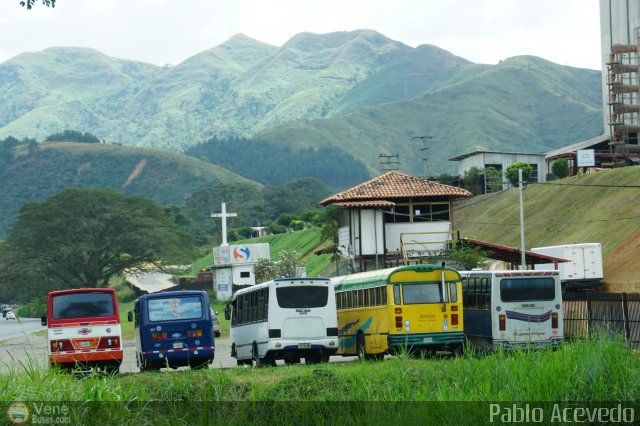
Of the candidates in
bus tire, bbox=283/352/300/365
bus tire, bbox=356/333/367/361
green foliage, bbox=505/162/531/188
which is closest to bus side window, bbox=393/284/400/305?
bus tire, bbox=356/333/367/361

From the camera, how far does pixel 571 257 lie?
58.9 metres

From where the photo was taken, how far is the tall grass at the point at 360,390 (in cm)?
1588

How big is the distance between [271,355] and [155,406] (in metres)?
14.6

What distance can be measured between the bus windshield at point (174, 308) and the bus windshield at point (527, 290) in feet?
31.2

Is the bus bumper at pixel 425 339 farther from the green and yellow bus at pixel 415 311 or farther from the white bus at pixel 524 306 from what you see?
the white bus at pixel 524 306

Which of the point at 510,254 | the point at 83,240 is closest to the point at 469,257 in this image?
the point at 510,254

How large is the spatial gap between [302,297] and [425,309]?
3883 millimetres

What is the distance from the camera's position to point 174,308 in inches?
Result: 1265

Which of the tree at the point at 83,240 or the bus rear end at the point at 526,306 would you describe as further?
the tree at the point at 83,240

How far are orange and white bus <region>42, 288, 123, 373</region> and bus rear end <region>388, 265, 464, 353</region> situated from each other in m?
8.41

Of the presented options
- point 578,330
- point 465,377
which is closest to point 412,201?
point 578,330

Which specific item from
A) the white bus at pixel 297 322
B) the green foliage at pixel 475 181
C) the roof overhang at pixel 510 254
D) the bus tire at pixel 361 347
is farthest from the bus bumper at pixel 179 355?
the green foliage at pixel 475 181

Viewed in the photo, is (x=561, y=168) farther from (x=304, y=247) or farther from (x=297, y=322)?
(x=297, y=322)

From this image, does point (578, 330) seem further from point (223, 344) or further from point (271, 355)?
point (223, 344)
